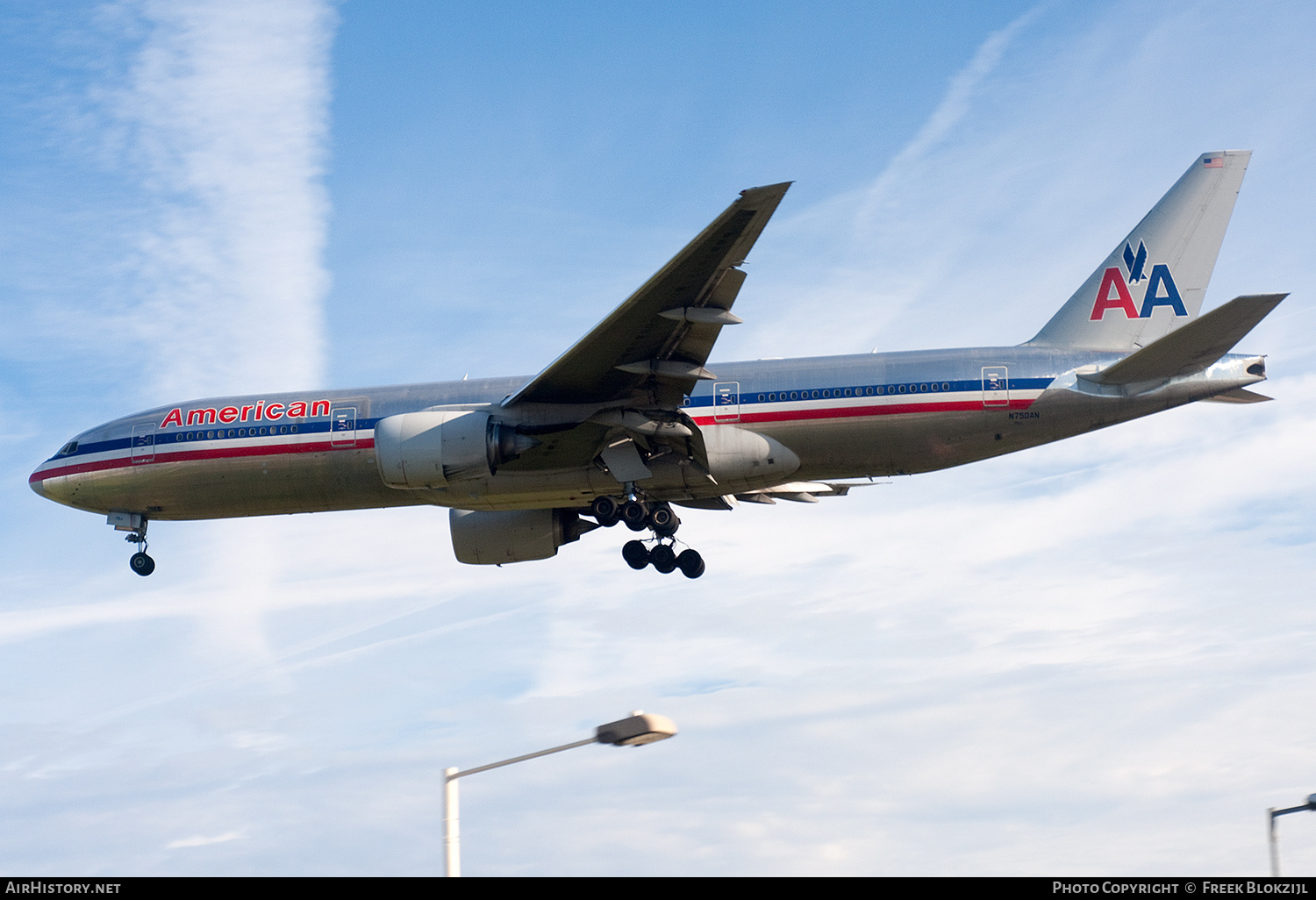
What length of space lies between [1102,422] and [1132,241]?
4.94m

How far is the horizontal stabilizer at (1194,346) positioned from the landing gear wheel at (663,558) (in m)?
9.47

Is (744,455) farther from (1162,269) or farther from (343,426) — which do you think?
(1162,269)

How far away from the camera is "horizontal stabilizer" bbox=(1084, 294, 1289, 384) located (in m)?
21.5

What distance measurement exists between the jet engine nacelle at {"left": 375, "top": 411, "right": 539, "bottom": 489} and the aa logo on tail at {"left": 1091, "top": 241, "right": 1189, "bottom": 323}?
41.6 feet

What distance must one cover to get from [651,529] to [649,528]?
0.05 meters

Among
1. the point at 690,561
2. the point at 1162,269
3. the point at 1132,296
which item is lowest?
the point at 690,561

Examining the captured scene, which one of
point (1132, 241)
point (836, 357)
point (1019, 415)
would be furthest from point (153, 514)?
point (1132, 241)

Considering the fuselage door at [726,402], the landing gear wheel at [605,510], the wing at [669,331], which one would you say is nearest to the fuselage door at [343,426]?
the wing at [669,331]

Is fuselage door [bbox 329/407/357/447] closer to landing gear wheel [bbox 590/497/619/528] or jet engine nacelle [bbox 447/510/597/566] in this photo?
jet engine nacelle [bbox 447/510/597/566]

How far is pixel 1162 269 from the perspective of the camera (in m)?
27.2

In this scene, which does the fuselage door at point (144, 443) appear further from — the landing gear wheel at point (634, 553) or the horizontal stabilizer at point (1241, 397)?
the horizontal stabilizer at point (1241, 397)

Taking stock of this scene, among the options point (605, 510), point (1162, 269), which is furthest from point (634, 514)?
point (1162, 269)

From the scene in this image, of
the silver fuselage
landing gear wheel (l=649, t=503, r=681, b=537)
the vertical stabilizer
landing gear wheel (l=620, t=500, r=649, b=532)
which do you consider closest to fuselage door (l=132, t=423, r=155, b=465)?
the silver fuselage

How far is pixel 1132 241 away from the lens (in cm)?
2758
